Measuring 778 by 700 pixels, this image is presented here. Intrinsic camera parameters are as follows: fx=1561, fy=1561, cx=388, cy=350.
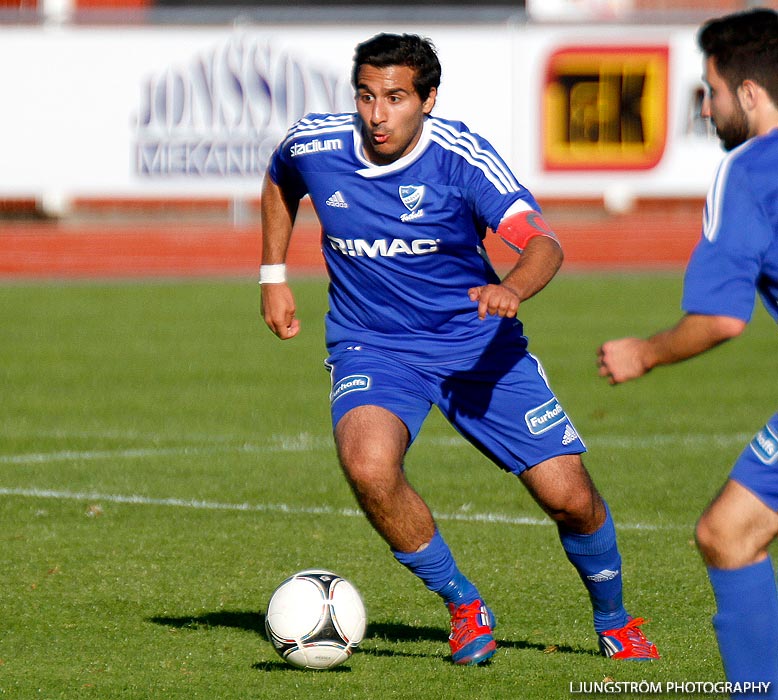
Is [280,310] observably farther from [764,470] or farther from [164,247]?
[164,247]

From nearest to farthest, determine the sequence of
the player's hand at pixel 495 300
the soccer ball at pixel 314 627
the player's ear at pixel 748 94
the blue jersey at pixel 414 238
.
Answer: the player's ear at pixel 748 94 → the player's hand at pixel 495 300 → the soccer ball at pixel 314 627 → the blue jersey at pixel 414 238

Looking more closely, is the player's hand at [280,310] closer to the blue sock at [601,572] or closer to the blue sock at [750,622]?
the blue sock at [601,572]

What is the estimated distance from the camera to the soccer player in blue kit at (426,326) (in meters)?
5.26

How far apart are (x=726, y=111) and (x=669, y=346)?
2.14 ft

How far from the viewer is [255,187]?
20.2 metres

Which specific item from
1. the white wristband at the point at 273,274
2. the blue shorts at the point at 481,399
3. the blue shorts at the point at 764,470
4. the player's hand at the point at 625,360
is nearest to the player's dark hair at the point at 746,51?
the player's hand at the point at 625,360

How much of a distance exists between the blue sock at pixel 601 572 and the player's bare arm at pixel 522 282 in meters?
0.91

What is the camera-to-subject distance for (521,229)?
17.4 feet

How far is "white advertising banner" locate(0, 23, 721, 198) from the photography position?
1998 cm

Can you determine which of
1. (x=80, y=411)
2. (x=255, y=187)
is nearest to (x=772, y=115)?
(x=80, y=411)

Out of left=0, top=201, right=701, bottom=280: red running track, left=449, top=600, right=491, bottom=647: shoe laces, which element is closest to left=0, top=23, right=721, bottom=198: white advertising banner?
left=0, top=201, right=701, bottom=280: red running track

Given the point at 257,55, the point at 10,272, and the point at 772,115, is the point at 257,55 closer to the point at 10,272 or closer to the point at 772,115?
the point at 10,272

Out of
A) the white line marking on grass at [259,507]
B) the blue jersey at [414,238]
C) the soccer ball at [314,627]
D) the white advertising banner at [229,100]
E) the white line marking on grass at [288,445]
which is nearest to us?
the soccer ball at [314,627]

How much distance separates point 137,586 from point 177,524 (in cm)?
117
